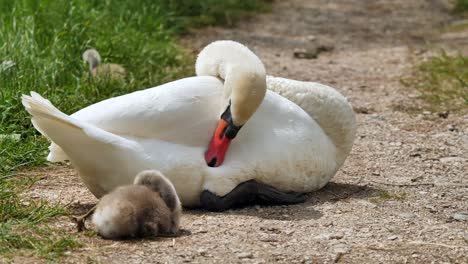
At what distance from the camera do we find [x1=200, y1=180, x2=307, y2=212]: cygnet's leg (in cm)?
552

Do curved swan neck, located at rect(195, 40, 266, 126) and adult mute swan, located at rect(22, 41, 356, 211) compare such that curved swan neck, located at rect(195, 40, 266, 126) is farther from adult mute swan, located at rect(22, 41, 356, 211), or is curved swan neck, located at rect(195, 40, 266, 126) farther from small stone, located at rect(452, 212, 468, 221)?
small stone, located at rect(452, 212, 468, 221)

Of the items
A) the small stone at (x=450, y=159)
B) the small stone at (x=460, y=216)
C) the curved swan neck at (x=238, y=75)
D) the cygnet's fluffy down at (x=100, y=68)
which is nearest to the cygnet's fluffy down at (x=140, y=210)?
the curved swan neck at (x=238, y=75)

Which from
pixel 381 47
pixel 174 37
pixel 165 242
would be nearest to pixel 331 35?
pixel 381 47

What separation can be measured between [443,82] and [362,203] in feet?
12.6

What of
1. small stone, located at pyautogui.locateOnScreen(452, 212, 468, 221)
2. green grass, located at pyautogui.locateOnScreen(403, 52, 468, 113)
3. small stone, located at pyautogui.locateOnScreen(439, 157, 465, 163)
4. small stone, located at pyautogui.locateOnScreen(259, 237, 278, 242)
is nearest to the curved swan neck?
small stone, located at pyautogui.locateOnScreen(259, 237, 278, 242)

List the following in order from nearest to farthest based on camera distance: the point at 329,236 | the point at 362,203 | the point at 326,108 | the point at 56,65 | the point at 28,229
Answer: the point at 28,229, the point at 329,236, the point at 362,203, the point at 326,108, the point at 56,65

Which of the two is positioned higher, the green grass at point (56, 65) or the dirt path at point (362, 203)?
the green grass at point (56, 65)

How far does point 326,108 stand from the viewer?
20.1 ft

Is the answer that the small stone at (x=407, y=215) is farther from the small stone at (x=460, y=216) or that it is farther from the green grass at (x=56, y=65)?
the green grass at (x=56, y=65)

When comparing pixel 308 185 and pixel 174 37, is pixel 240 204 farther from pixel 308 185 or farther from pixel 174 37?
pixel 174 37

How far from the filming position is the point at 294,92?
617 cm

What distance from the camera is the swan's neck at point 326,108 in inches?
242

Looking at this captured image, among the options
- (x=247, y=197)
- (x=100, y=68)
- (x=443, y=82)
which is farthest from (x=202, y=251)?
(x=443, y=82)

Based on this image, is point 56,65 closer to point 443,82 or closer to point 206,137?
point 206,137
